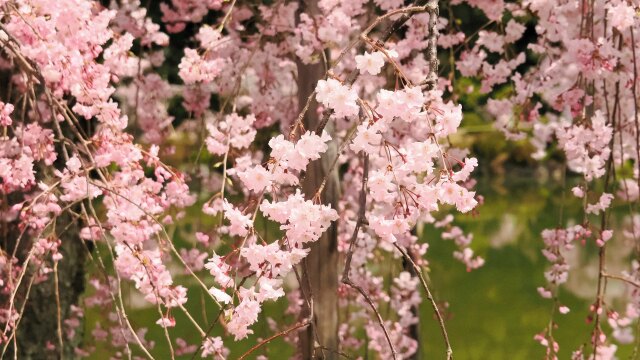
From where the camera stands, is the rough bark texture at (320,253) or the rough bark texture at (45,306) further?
the rough bark texture at (45,306)

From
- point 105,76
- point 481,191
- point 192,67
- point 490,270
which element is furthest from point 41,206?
point 481,191

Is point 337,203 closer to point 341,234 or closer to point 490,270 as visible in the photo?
point 341,234

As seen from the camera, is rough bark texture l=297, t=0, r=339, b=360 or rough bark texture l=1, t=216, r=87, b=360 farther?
rough bark texture l=1, t=216, r=87, b=360

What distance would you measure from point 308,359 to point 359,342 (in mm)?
1131

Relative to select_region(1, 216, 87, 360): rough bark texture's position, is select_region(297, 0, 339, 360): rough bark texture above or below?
above

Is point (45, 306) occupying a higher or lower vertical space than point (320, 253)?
lower

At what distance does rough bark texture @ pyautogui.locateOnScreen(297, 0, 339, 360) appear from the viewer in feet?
11.6

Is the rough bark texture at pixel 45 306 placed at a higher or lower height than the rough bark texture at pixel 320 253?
lower

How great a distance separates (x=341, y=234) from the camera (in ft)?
13.8

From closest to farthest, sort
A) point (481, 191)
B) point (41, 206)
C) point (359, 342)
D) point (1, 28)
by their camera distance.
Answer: point (1, 28), point (41, 206), point (359, 342), point (481, 191)

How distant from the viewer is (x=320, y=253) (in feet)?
11.7

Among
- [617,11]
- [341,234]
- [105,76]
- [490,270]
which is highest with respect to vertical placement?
[617,11]

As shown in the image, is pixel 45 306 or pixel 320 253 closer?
pixel 320 253

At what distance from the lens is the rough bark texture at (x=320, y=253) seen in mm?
3541
